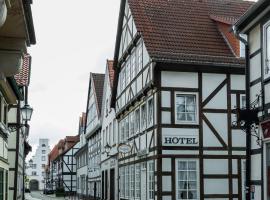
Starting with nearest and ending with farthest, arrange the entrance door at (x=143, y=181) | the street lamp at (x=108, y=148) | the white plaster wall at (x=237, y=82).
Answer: the white plaster wall at (x=237, y=82) → the entrance door at (x=143, y=181) → the street lamp at (x=108, y=148)

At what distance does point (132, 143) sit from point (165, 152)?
4866mm

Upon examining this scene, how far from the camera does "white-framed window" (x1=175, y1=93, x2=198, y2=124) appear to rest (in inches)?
865

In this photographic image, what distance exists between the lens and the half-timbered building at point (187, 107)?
21641 millimetres

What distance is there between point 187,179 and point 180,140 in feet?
5.06

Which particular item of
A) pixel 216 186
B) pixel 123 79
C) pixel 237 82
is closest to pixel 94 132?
pixel 123 79

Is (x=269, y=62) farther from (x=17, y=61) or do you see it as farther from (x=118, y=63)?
(x=118, y=63)

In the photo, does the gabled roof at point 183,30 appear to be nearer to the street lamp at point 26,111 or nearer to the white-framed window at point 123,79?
the white-framed window at point 123,79

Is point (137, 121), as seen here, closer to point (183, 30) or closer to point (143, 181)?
point (143, 181)

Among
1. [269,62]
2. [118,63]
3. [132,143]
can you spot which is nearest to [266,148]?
[269,62]

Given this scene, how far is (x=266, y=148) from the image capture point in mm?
13422

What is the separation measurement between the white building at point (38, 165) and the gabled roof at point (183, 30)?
11363 cm

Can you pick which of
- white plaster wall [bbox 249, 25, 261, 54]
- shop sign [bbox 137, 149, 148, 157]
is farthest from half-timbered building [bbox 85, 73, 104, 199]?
white plaster wall [bbox 249, 25, 261, 54]

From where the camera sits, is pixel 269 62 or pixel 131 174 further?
pixel 131 174

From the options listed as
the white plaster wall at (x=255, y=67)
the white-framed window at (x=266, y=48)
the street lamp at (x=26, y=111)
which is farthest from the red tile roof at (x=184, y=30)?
the white-framed window at (x=266, y=48)
